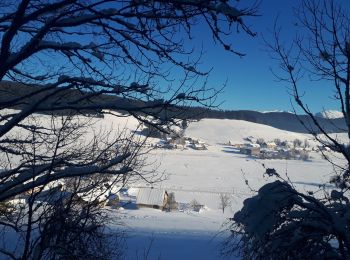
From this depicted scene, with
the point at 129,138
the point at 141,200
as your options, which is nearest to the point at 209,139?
the point at 141,200

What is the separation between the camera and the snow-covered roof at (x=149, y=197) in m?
44.2

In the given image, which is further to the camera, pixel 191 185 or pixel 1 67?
pixel 191 185

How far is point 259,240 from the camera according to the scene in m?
4.66

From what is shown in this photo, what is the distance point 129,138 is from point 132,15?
91.0 inches

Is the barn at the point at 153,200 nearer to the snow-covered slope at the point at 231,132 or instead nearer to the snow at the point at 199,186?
the snow at the point at 199,186

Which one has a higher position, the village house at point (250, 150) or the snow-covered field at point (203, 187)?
the village house at point (250, 150)

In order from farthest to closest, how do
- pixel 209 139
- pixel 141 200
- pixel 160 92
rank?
pixel 209 139 → pixel 141 200 → pixel 160 92

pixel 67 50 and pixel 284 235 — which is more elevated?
pixel 67 50

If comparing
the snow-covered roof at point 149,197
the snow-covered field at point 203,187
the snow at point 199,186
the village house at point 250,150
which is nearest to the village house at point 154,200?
the snow-covered roof at point 149,197

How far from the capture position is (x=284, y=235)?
15.3 feet

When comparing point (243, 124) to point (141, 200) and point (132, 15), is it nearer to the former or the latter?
point (141, 200)

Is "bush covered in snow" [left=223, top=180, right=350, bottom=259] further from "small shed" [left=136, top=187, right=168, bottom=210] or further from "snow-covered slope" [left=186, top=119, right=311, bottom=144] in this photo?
"snow-covered slope" [left=186, top=119, right=311, bottom=144]

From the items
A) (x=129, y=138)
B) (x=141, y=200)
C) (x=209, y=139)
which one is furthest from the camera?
(x=209, y=139)

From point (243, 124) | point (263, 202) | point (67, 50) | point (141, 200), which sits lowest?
point (141, 200)
